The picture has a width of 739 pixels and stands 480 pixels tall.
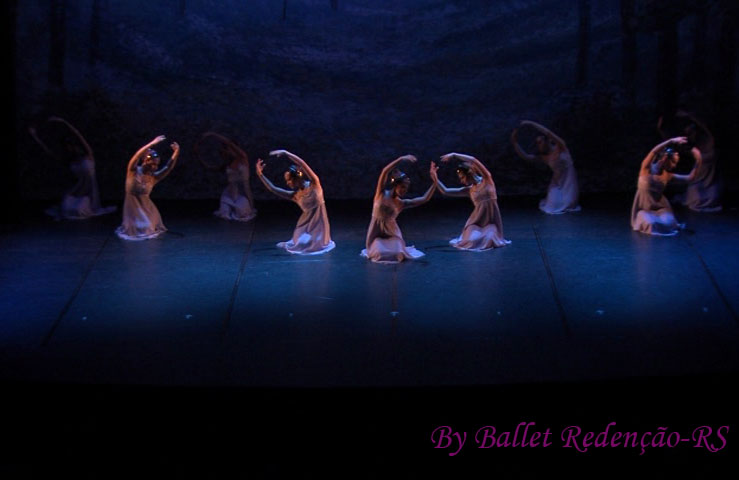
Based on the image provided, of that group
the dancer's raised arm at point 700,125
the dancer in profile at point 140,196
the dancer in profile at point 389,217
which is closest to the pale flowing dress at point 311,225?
the dancer in profile at point 389,217

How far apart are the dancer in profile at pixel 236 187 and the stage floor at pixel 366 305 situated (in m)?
0.27

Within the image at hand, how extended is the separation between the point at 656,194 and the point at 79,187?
680cm

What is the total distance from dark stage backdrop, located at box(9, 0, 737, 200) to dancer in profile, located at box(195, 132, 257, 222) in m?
1.27

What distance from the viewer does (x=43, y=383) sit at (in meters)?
6.64

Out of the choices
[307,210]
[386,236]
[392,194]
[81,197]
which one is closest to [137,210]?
[81,197]

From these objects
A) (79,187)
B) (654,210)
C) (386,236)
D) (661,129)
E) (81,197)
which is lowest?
(81,197)

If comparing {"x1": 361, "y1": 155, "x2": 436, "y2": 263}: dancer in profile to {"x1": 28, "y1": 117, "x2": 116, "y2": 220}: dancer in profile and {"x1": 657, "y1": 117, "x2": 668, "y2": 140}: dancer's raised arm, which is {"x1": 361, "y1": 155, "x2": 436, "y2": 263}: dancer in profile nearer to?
{"x1": 28, "y1": 117, "x2": 116, "y2": 220}: dancer in profile

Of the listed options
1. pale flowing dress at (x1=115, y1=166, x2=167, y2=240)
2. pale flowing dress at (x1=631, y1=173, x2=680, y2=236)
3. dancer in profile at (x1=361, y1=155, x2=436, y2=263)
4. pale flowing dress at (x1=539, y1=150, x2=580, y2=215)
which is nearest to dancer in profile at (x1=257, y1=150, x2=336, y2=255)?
dancer in profile at (x1=361, y1=155, x2=436, y2=263)

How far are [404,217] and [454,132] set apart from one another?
1.91m

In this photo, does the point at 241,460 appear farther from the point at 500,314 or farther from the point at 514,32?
the point at 514,32

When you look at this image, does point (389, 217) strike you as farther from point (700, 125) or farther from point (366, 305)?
point (700, 125)

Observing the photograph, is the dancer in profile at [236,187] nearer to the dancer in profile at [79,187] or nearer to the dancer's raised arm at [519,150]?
the dancer in profile at [79,187]

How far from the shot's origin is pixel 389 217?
9.38 meters

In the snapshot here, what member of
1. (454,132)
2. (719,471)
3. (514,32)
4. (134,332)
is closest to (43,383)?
(134,332)
